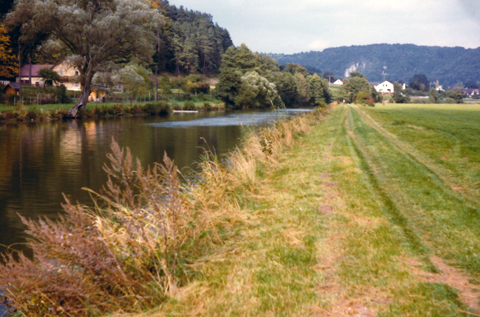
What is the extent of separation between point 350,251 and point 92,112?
39014 millimetres

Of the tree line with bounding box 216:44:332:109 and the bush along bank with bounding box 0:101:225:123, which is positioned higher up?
the tree line with bounding box 216:44:332:109

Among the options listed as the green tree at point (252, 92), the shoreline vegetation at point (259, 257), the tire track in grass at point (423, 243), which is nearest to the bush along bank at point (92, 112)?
the green tree at point (252, 92)

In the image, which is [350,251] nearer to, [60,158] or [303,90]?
[60,158]

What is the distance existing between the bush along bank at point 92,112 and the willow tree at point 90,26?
4.80 ft

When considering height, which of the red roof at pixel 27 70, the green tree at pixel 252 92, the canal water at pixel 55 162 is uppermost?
the red roof at pixel 27 70

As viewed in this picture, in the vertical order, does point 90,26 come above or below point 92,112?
above

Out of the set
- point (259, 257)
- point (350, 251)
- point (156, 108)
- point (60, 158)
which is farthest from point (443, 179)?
point (156, 108)

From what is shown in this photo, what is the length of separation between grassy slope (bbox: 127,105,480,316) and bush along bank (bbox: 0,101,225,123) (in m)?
29.9

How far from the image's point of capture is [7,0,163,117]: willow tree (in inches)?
1303

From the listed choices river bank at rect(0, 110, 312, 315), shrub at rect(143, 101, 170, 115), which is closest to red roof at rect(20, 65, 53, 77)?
shrub at rect(143, 101, 170, 115)

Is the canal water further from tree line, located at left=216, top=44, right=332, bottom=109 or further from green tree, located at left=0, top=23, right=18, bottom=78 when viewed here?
tree line, located at left=216, top=44, right=332, bottom=109

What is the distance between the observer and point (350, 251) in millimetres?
4594

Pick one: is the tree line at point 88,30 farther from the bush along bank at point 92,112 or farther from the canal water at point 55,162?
the canal water at point 55,162

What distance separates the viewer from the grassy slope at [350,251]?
352cm
